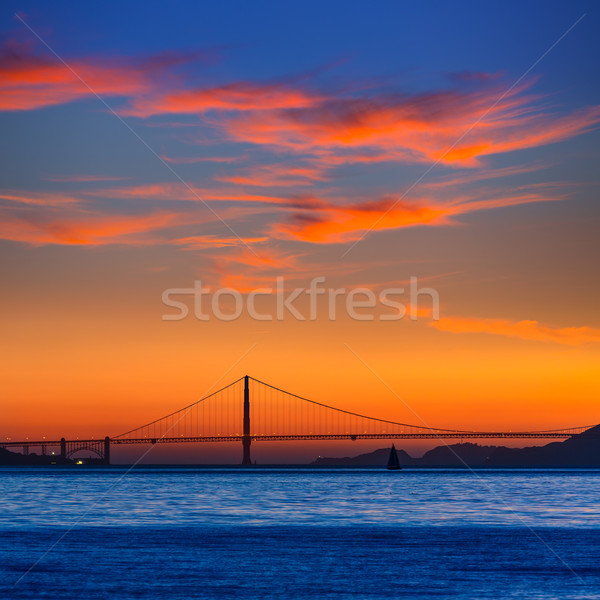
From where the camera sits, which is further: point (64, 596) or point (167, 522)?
point (167, 522)

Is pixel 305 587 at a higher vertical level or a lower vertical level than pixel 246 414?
lower

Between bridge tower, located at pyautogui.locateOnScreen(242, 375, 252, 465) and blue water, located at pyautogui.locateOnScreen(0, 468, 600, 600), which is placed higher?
bridge tower, located at pyautogui.locateOnScreen(242, 375, 252, 465)

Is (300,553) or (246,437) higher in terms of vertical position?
(246,437)

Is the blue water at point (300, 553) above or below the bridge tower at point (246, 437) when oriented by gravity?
below

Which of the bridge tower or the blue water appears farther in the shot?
the bridge tower

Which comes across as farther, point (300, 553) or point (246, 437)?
point (246, 437)

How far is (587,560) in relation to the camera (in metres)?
29.4

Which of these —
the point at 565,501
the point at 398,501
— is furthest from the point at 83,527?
the point at 565,501

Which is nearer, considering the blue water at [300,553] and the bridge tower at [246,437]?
the blue water at [300,553]

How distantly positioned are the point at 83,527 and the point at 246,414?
121701 millimetres

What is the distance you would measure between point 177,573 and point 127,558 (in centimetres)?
381

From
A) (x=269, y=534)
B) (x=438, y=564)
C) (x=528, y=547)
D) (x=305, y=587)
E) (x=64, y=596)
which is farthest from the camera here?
(x=269, y=534)

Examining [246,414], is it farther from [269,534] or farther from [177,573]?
[177,573]

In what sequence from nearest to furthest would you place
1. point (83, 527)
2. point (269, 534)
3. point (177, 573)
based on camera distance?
point (177, 573), point (269, 534), point (83, 527)
